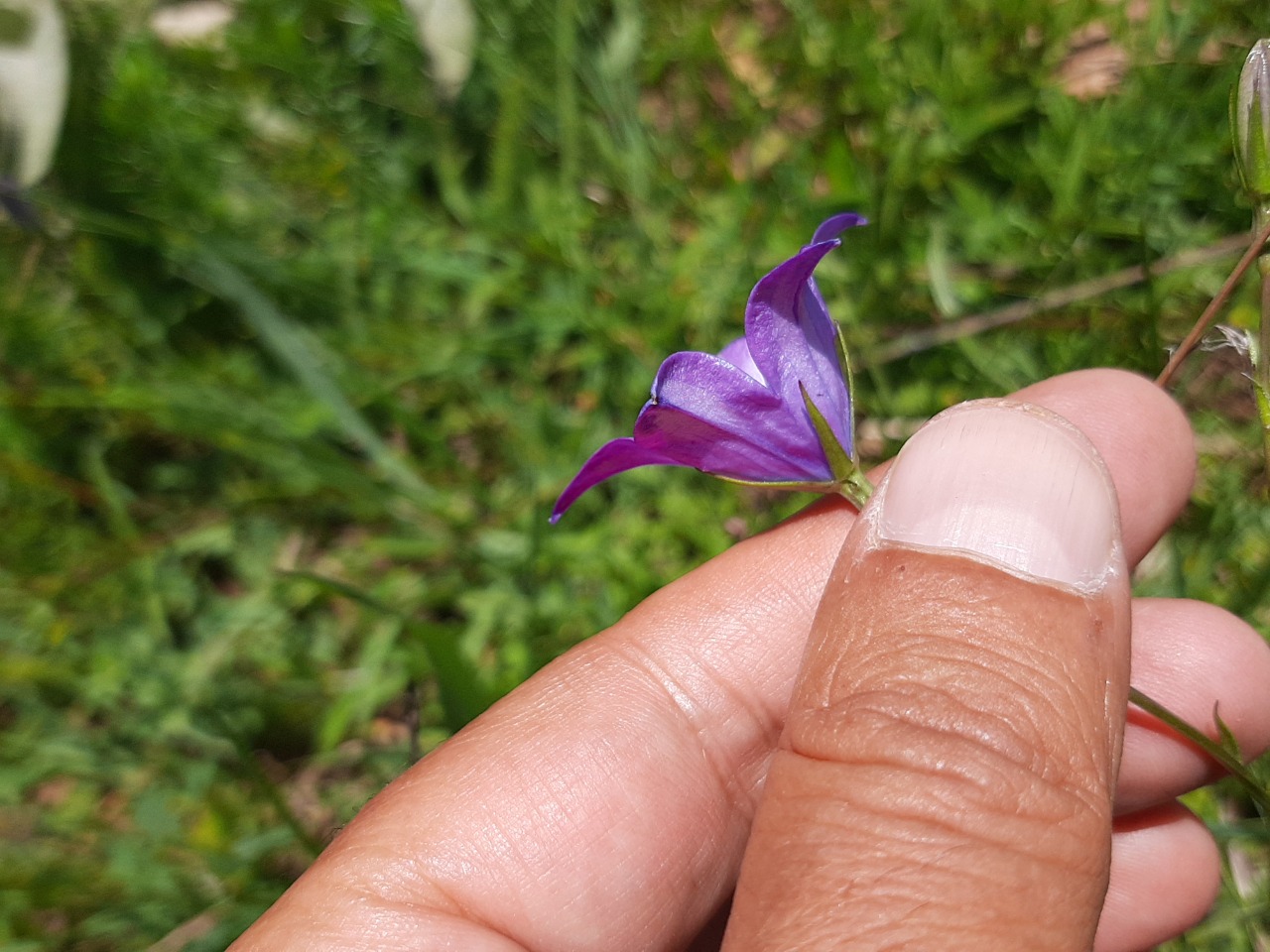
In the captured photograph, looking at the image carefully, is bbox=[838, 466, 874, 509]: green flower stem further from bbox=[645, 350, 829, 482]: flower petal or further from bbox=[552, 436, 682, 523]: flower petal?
bbox=[552, 436, 682, 523]: flower petal

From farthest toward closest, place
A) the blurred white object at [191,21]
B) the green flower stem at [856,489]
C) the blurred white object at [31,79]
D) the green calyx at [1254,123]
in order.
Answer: the blurred white object at [191,21] → the blurred white object at [31,79] → the green flower stem at [856,489] → the green calyx at [1254,123]

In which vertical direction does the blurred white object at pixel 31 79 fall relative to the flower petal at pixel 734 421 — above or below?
above

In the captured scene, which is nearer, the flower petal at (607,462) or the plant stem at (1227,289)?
the plant stem at (1227,289)

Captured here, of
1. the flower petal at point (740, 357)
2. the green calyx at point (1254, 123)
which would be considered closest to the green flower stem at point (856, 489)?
the flower petal at point (740, 357)

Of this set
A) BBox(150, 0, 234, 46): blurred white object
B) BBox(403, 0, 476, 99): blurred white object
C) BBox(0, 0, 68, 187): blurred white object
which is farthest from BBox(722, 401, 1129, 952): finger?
BBox(150, 0, 234, 46): blurred white object

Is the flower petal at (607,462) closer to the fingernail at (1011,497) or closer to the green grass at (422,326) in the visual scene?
the fingernail at (1011,497)

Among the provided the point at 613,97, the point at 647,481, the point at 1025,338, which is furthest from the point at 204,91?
the point at 1025,338
